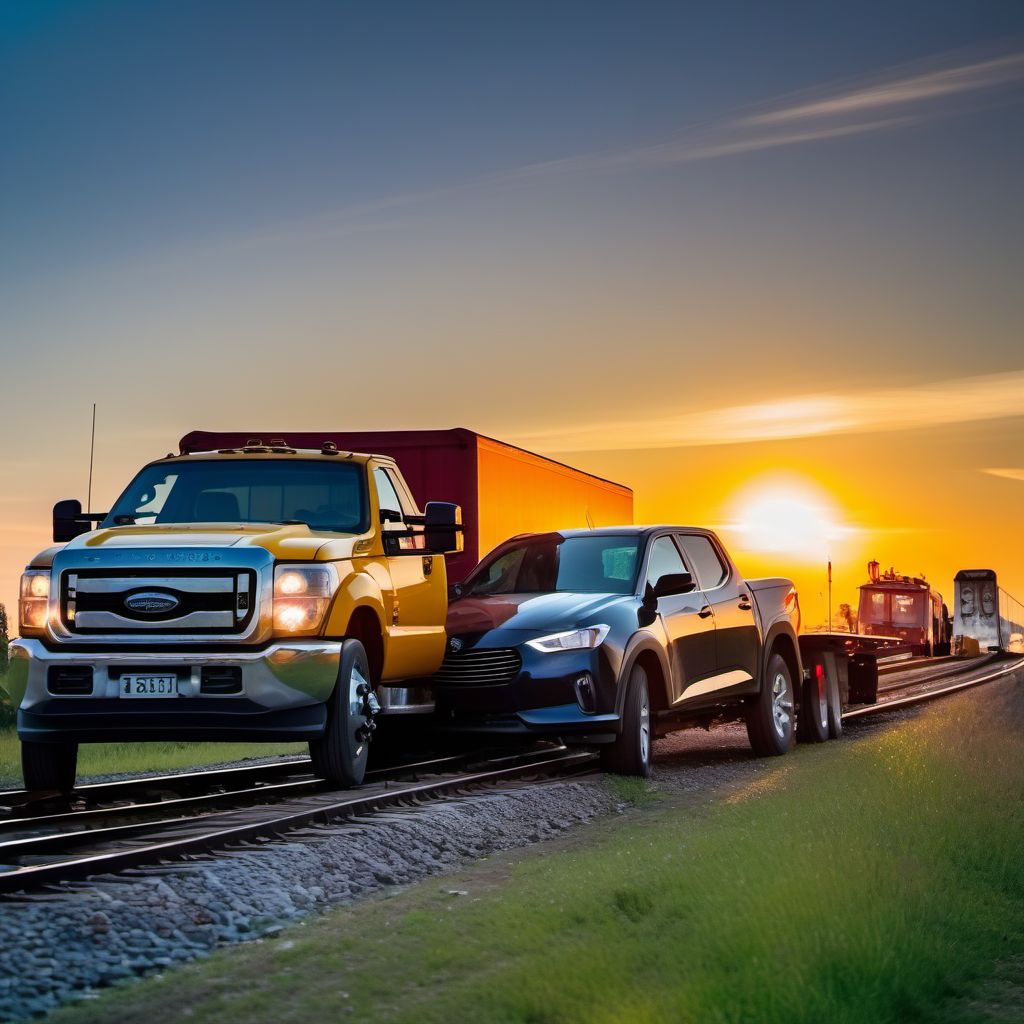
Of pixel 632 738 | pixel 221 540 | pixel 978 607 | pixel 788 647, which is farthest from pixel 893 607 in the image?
pixel 221 540

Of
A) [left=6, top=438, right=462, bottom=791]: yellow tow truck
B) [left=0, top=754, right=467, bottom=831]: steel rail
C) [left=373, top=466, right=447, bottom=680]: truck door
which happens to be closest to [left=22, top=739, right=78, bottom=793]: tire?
[left=6, top=438, right=462, bottom=791]: yellow tow truck

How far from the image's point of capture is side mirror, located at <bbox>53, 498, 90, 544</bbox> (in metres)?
11.3

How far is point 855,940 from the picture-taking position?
6.75 meters

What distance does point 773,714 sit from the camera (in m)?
16.0

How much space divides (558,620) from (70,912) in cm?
633

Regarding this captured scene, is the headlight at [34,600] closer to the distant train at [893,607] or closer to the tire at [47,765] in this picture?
the tire at [47,765]

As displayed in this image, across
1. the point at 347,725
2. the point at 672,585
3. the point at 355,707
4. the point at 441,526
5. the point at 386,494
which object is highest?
the point at 386,494

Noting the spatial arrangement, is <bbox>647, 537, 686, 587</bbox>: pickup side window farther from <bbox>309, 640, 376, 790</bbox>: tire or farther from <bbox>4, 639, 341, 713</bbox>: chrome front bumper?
<bbox>4, 639, 341, 713</bbox>: chrome front bumper

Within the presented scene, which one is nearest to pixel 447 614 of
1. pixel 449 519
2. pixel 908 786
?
pixel 449 519

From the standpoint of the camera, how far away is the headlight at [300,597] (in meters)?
10.4

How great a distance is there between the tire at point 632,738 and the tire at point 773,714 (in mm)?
2872

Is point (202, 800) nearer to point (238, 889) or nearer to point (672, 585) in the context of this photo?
point (238, 889)

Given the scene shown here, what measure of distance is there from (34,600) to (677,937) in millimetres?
5729

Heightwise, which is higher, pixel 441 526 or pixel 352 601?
pixel 441 526
